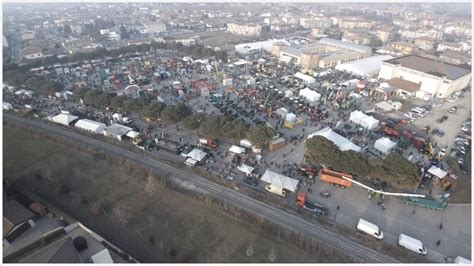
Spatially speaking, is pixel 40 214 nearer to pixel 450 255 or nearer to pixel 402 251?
pixel 402 251

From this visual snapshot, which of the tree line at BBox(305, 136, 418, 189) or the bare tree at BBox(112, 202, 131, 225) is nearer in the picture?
the bare tree at BBox(112, 202, 131, 225)

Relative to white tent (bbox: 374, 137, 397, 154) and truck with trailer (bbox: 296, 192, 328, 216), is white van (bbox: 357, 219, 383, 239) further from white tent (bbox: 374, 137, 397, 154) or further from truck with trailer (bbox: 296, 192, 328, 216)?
white tent (bbox: 374, 137, 397, 154)

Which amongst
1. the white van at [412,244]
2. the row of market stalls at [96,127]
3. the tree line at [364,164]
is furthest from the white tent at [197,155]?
the white van at [412,244]

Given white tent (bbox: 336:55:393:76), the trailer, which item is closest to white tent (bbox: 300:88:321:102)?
white tent (bbox: 336:55:393:76)

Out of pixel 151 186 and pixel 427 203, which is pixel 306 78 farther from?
pixel 151 186

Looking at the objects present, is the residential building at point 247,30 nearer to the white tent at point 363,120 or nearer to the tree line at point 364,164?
the white tent at point 363,120

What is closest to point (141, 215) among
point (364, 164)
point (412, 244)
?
point (364, 164)

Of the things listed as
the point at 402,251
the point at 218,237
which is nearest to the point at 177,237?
the point at 218,237
